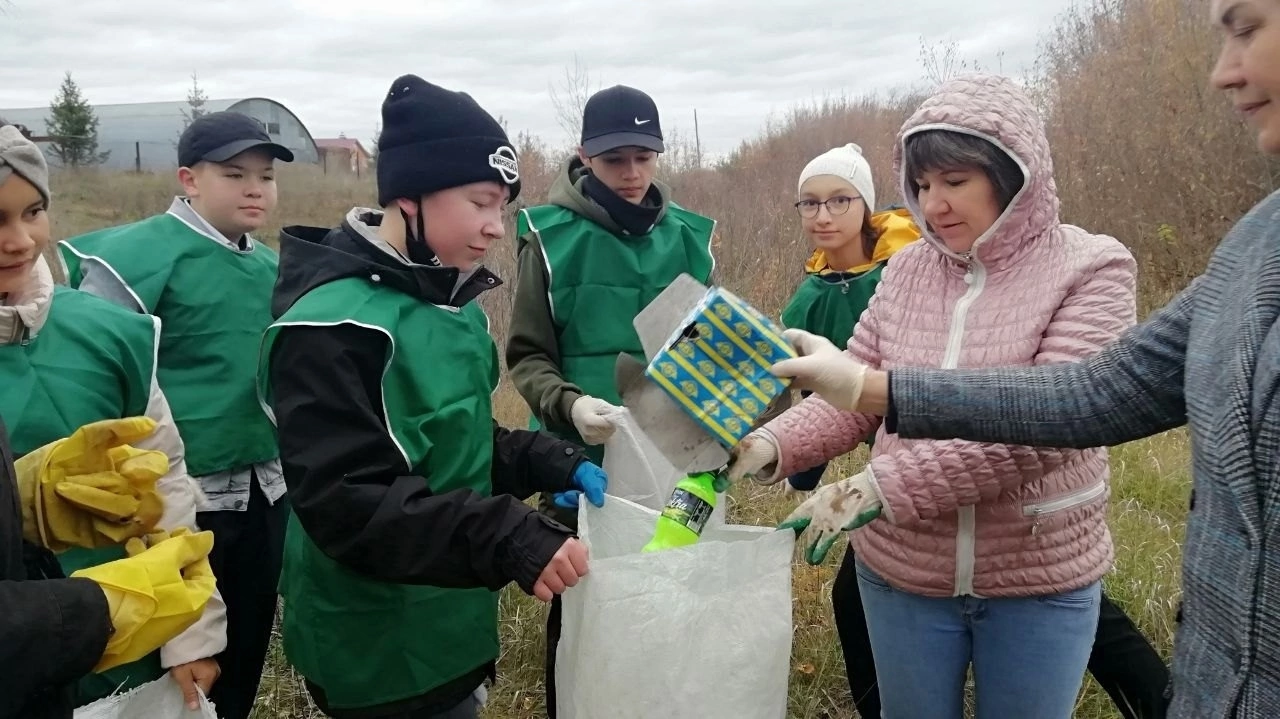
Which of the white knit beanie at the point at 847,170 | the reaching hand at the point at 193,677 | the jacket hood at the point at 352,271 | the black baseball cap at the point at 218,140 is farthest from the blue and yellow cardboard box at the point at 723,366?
the black baseball cap at the point at 218,140

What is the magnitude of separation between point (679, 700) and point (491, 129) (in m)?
1.16

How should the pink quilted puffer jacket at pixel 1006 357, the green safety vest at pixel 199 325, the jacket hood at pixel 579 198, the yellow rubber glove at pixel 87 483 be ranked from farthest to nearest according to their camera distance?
1. the jacket hood at pixel 579 198
2. the green safety vest at pixel 199 325
3. the pink quilted puffer jacket at pixel 1006 357
4. the yellow rubber glove at pixel 87 483

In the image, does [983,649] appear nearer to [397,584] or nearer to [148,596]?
[397,584]

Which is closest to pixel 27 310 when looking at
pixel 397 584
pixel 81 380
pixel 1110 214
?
pixel 81 380

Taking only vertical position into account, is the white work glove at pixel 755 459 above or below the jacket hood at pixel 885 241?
below

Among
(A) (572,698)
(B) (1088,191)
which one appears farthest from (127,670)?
(B) (1088,191)

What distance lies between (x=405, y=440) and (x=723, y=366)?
595mm

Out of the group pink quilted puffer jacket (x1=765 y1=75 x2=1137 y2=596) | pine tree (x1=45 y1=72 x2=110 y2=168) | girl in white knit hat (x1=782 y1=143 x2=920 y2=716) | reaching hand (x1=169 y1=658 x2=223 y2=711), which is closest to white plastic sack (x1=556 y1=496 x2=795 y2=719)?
pink quilted puffer jacket (x1=765 y1=75 x2=1137 y2=596)

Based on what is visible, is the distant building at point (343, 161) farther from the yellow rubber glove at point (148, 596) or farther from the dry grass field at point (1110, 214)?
the yellow rubber glove at point (148, 596)

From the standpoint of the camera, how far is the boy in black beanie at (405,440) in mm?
1442

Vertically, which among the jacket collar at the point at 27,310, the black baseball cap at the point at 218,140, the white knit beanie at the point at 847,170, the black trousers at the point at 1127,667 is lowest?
the black trousers at the point at 1127,667

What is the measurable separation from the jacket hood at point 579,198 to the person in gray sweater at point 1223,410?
1473mm

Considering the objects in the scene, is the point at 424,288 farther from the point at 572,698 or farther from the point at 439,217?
the point at 572,698

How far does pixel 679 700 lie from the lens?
4.71 ft
